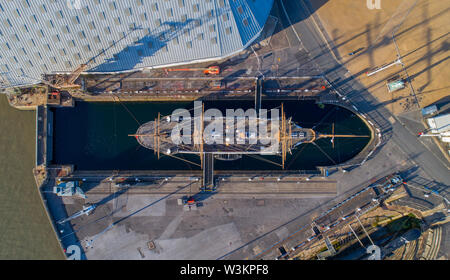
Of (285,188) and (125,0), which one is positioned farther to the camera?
(285,188)

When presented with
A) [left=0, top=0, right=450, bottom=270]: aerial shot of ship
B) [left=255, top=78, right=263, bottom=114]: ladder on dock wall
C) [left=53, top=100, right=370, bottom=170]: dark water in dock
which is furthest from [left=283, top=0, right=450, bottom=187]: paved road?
[left=255, top=78, right=263, bottom=114]: ladder on dock wall

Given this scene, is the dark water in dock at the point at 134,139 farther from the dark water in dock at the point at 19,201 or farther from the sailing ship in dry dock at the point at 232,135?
the dark water in dock at the point at 19,201

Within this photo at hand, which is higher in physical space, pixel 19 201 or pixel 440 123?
pixel 440 123

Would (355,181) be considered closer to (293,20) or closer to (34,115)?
(293,20)

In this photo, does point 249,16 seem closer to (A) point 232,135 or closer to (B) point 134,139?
(A) point 232,135

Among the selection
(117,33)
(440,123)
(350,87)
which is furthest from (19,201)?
(440,123)

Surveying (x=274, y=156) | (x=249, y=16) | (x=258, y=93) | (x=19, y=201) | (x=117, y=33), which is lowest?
(x=19, y=201)

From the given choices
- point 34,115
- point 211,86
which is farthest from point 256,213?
point 34,115

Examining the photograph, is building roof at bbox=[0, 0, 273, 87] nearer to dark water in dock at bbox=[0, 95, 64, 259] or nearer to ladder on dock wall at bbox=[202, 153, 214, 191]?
dark water in dock at bbox=[0, 95, 64, 259]
